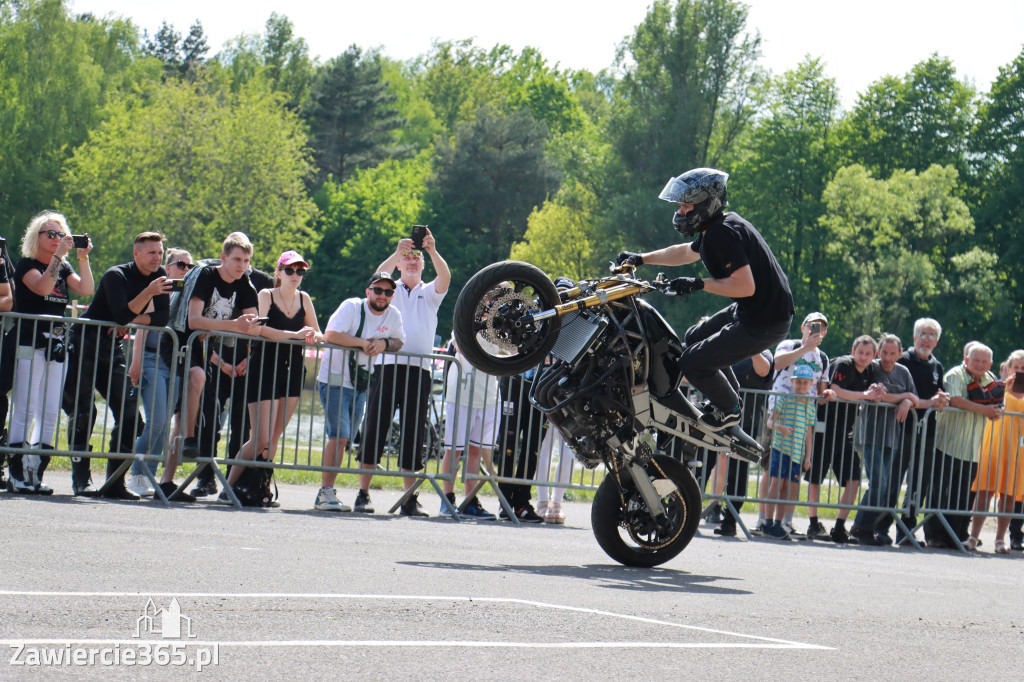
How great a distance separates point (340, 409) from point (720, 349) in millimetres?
4190

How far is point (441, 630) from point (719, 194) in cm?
369

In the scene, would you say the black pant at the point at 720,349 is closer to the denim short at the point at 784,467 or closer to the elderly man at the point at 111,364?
the denim short at the point at 784,467

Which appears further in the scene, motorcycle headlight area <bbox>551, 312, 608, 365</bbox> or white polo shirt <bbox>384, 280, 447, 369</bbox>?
white polo shirt <bbox>384, 280, 447, 369</bbox>

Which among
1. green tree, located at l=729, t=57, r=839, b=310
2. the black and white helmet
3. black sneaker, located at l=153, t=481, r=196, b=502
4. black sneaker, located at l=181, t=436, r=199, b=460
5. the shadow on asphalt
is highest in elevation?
green tree, located at l=729, t=57, r=839, b=310

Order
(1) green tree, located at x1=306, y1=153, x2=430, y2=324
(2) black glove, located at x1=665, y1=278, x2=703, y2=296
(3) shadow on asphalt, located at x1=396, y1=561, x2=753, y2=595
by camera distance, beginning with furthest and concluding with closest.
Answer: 1. (1) green tree, located at x1=306, y1=153, x2=430, y2=324
2. (2) black glove, located at x1=665, y1=278, x2=703, y2=296
3. (3) shadow on asphalt, located at x1=396, y1=561, x2=753, y2=595

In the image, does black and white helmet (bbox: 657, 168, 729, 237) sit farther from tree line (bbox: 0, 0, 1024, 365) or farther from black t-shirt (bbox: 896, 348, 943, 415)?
tree line (bbox: 0, 0, 1024, 365)

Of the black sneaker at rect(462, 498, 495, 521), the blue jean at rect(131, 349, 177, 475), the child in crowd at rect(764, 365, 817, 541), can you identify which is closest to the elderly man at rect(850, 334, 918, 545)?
the child in crowd at rect(764, 365, 817, 541)

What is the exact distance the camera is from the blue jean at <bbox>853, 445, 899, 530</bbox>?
1275 cm

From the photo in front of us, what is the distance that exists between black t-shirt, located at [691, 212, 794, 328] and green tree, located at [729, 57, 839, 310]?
5424 centimetres

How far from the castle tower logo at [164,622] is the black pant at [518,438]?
627cm

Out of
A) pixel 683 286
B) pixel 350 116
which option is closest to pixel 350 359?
pixel 683 286

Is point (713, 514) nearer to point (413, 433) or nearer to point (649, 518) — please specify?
point (413, 433)

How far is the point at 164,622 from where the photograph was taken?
5188 millimetres

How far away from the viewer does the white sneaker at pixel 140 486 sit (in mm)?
10680
